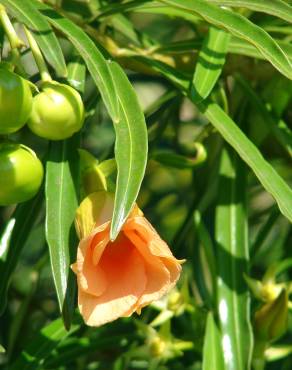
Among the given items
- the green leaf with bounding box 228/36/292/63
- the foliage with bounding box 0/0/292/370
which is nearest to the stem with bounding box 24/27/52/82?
the foliage with bounding box 0/0/292/370

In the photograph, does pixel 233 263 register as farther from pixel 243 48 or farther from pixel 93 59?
pixel 93 59

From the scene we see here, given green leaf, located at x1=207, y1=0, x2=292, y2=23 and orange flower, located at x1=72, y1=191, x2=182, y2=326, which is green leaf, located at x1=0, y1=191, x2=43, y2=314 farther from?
green leaf, located at x1=207, y1=0, x2=292, y2=23

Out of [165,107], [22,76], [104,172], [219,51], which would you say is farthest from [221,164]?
[22,76]

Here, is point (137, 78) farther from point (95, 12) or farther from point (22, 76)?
point (22, 76)

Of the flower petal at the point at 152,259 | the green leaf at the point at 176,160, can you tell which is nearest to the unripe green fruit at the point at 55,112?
the flower petal at the point at 152,259

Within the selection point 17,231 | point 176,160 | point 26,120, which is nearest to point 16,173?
point 26,120
